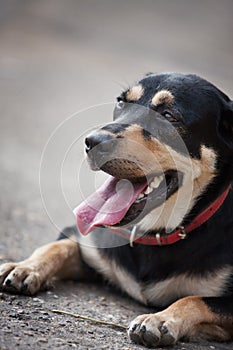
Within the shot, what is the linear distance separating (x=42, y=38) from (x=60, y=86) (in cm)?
390

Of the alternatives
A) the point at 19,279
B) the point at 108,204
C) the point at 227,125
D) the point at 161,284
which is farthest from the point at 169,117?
the point at 19,279

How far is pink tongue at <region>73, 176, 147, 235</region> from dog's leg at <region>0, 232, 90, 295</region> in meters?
0.47

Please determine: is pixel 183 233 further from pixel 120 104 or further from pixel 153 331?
pixel 120 104

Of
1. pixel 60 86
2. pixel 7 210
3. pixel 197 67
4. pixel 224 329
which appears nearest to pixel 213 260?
pixel 224 329

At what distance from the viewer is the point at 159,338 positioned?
11.9ft

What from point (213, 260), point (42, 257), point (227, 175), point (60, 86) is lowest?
point (60, 86)

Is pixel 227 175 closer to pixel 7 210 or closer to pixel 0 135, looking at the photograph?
pixel 7 210

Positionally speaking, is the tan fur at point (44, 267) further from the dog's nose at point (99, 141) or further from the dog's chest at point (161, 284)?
the dog's nose at point (99, 141)

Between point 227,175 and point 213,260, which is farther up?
point 227,175

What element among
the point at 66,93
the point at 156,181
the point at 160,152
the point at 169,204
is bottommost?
the point at 66,93

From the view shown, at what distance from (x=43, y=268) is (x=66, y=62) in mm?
9823

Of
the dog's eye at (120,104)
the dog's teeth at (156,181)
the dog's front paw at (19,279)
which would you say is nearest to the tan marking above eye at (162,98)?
the dog's eye at (120,104)

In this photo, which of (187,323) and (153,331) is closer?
(153,331)

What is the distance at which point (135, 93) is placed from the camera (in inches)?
169
